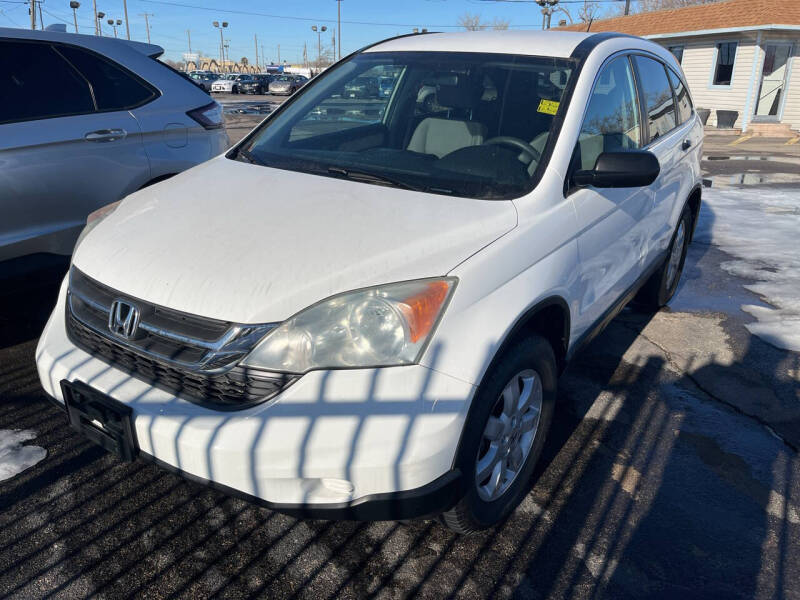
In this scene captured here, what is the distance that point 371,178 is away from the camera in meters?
2.79

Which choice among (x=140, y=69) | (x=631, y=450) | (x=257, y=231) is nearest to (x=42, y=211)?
(x=140, y=69)

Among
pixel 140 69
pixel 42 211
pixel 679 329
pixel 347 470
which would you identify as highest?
pixel 140 69

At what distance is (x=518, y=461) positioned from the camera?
259cm

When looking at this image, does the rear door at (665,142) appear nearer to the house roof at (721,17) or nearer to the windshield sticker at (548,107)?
the windshield sticker at (548,107)

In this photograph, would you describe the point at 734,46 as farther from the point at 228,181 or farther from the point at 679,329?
the point at 228,181

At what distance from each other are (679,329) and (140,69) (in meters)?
4.14

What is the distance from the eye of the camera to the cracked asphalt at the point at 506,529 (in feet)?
7.42

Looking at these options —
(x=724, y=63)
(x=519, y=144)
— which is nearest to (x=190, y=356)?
(x=519, y=144)

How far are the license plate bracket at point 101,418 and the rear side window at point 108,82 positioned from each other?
260cm

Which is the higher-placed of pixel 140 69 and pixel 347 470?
pixel 140 69

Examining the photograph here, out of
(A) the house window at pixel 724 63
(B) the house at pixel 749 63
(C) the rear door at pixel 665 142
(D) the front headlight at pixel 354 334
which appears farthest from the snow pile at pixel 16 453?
(A) the house window at pixel 724 63

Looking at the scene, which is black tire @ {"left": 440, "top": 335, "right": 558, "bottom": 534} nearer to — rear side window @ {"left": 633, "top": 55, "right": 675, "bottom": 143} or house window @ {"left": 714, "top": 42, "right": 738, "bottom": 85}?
rear side window @ {"left": 633, "top": 55, "right": 675, "bottom": 143}

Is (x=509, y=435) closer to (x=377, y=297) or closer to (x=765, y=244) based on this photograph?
(x=377, y=297)

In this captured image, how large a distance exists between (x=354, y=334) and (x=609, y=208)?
1.59m
